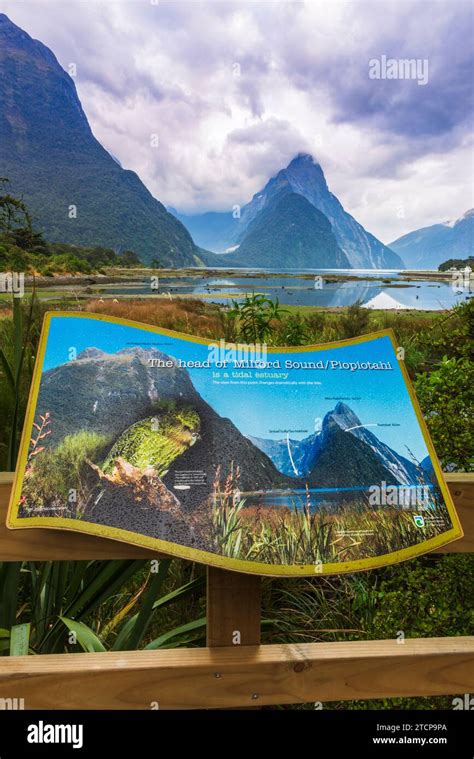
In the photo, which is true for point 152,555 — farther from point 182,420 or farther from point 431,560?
point 431,560

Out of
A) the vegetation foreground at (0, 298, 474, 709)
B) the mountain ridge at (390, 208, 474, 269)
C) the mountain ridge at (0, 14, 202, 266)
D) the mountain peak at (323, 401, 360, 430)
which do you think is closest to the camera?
the mountain peak at (323, 401, 360, 430)

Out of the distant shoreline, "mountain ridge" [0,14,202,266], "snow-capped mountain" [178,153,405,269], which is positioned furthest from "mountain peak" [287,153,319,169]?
"mountain ridge" [0,14,202,266]

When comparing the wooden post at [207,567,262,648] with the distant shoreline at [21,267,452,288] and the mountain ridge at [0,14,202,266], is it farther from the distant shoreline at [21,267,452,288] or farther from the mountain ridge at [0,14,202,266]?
the mountain ridge at [0,14,202,266]

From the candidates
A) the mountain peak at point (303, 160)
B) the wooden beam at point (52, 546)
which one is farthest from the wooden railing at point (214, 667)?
the mountain peak at point (303, 160)

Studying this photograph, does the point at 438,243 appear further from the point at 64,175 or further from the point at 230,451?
the point at 230,451

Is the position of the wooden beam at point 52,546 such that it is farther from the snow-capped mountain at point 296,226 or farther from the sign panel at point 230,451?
the snow-capped mountain at point 296,226

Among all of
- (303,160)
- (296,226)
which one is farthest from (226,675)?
(296,226)
